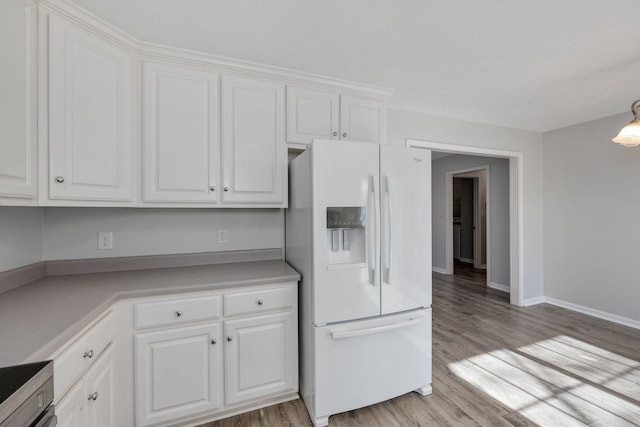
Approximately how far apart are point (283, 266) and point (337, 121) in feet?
4.17

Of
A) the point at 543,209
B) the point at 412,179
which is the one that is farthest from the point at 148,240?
the point at 543,209

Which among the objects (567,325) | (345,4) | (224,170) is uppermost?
(345,4)

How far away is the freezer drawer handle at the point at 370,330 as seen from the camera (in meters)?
1.65

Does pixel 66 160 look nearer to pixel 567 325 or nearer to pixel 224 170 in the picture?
pixel 224 170

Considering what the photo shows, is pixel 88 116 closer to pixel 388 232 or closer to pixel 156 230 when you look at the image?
pixel 156 230

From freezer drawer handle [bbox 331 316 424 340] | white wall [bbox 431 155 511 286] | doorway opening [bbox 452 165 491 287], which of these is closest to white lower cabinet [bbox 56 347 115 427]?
freezer drawer handle [bbox 331 316 424 340]

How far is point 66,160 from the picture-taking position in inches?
57.7

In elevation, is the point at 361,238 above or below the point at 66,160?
below

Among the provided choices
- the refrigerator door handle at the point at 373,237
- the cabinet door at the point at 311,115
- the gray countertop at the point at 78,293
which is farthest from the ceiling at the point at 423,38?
the gray countertop at the point at 78,293

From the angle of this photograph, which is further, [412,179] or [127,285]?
[412,179]

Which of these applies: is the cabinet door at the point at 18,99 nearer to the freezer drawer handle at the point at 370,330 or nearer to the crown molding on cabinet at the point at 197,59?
the crown molding on cabinet at the point at 197,59

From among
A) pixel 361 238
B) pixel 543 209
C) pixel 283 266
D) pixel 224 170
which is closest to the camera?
pixel 361 238

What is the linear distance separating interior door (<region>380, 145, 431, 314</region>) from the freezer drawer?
5.6 inches

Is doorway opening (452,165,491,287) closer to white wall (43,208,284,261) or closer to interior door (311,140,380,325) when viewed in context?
interior door (311,140,380,325)
